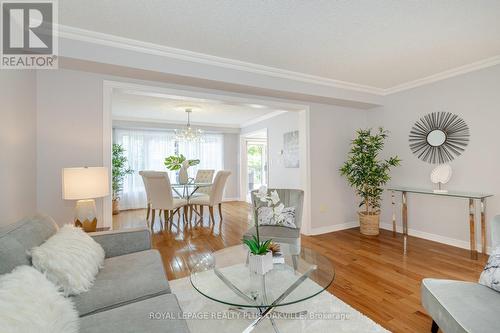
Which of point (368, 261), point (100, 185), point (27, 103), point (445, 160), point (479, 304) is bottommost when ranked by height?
point (368, 261)

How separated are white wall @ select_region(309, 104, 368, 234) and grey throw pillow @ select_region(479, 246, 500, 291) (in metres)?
2.56

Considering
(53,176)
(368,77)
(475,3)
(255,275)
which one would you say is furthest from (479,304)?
(53,176)

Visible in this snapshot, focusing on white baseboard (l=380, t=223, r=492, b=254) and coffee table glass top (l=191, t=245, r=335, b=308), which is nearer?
coffee table glass top (l=191, t=245, r=335, b=308)

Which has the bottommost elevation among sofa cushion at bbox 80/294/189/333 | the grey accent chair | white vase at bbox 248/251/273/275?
the grey accent chair

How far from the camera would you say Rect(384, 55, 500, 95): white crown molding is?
298cm

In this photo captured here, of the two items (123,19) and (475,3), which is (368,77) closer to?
(475,3)

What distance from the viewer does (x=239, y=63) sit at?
9.74ft

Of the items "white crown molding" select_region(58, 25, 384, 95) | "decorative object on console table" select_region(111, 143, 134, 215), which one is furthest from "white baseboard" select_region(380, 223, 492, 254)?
"decorative object on console table" select_region(111, 143, 134, 215)

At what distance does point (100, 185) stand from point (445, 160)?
4.34m

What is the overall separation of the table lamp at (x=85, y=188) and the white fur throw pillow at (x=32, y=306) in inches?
44.3

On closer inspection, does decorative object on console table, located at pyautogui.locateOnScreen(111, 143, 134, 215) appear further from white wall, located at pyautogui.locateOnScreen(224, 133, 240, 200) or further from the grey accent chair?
the grey accent chair

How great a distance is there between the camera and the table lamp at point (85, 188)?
212 cm

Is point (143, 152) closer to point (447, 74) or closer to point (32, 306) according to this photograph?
point (32, 306)

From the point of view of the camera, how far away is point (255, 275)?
1.66m
